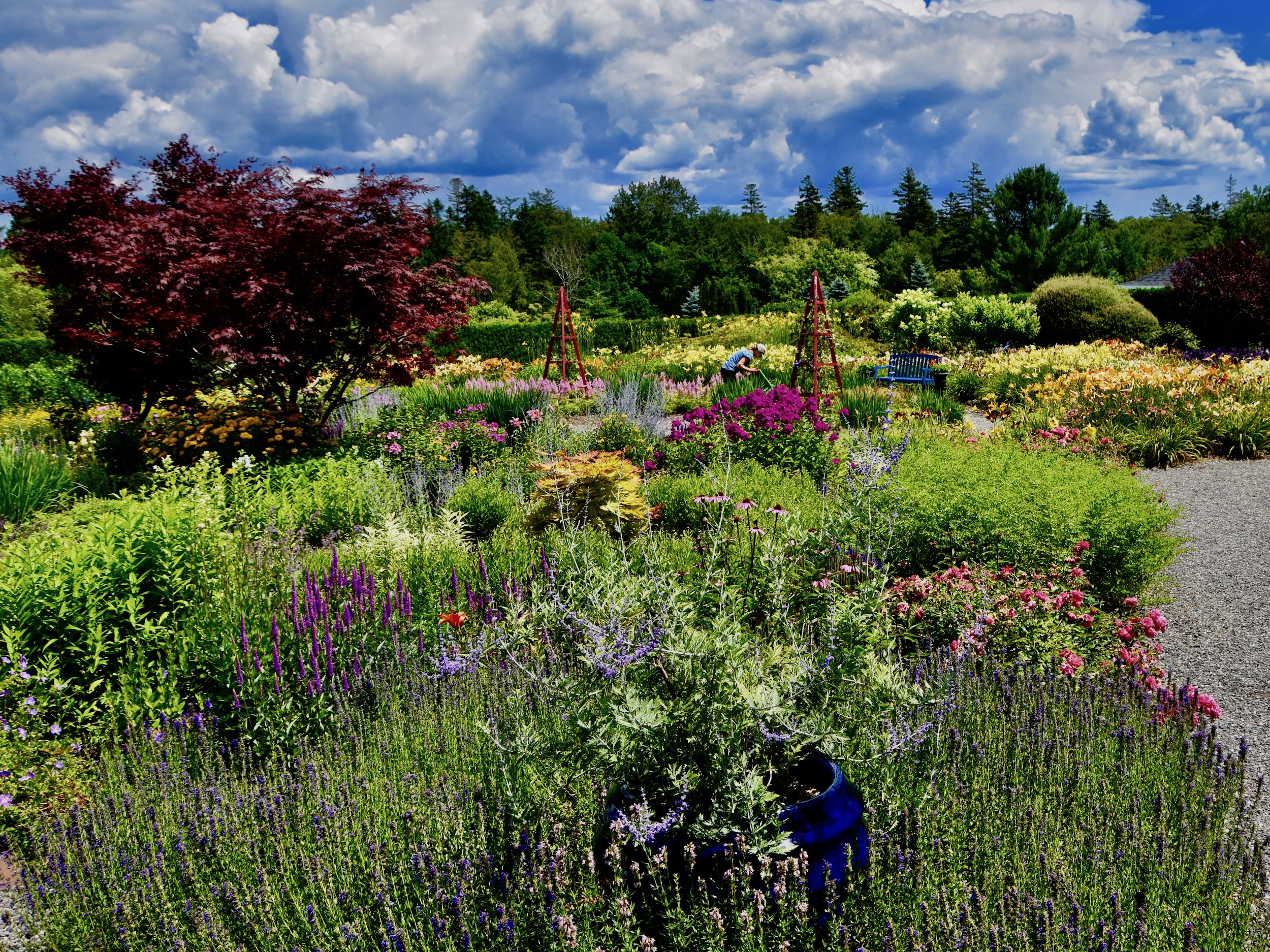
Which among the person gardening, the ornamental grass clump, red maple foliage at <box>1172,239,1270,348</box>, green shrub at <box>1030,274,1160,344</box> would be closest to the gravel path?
the ornamental grass clump

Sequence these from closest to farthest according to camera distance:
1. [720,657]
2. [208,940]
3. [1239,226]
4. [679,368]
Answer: [720,657], [208,940], [679,368], [1239,226]

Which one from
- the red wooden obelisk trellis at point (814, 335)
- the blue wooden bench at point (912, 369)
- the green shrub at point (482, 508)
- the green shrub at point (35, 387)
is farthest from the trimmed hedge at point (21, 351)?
the blue wooden bench at point (912, 369)

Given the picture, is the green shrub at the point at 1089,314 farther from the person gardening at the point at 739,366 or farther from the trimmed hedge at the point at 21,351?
the trimmed hedge at the point at 21,351

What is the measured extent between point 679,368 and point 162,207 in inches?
324

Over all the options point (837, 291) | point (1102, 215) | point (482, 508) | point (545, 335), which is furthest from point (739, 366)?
point (1102, 215)

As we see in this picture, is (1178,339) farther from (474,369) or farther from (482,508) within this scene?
(482,508)

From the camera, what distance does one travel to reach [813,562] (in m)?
2.42

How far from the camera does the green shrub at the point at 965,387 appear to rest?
13.0 metres

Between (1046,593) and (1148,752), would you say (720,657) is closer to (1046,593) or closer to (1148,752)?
(1148,752)

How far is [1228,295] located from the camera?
16469mm

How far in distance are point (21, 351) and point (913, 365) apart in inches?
742

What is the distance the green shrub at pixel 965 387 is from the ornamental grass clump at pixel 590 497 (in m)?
8.94

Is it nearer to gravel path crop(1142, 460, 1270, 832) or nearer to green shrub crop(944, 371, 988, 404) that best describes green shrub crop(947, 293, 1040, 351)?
green shrub crop(944, 371, 988, 404)

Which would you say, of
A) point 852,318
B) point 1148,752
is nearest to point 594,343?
point 852,318
